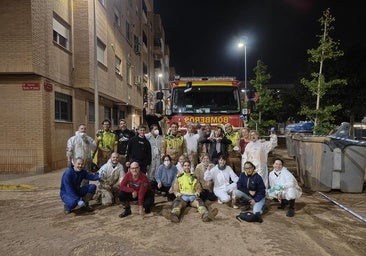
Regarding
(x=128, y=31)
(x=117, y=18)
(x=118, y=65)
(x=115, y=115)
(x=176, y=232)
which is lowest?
(x=176, y=232)

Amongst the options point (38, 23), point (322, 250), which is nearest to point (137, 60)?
point (38, 23)

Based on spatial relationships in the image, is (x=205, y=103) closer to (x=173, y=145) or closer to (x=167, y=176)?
(x=173, y=145)

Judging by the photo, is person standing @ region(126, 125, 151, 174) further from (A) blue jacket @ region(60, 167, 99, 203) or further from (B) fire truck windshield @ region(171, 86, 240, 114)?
(B) fire truck windshield @ region(171, 86, 240, 114)

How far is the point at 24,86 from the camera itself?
11.0 meters

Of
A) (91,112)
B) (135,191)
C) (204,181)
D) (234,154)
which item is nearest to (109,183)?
(135,191)

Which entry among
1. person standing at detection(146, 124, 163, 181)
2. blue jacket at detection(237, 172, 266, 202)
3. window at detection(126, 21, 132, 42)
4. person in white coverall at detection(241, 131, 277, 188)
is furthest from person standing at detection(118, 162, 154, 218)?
window at detection(126, 21, 132, 42)

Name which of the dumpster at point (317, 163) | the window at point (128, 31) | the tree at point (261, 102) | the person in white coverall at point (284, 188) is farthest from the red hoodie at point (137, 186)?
the window at point (128, 31)

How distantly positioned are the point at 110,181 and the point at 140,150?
1009mm

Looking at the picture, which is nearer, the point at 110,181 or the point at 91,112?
the point at 110,181

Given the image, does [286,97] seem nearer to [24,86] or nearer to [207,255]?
[24,86]

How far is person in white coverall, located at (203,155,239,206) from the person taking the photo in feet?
22.8

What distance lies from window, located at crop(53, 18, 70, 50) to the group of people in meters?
7.04

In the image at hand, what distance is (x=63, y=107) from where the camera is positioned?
44.2 ft

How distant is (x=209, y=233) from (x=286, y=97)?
1563 inches
